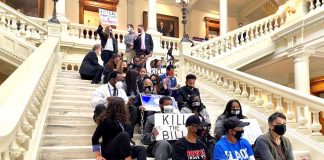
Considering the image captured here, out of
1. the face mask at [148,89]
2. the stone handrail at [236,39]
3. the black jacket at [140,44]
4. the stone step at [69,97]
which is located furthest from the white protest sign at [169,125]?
the stone handrail at [236,39]

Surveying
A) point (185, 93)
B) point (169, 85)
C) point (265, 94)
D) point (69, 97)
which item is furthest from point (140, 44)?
point (265, 94)

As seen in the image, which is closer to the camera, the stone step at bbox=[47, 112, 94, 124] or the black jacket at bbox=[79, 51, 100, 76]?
the stone step at bbox=[47, 112, 94, 124]

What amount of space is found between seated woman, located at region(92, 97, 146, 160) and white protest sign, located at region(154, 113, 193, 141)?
45.9 inches

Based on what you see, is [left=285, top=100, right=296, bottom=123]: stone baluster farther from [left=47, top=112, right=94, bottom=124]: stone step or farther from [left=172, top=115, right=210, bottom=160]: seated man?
[left=47, top=112, right=94, bottom=124]: stone step

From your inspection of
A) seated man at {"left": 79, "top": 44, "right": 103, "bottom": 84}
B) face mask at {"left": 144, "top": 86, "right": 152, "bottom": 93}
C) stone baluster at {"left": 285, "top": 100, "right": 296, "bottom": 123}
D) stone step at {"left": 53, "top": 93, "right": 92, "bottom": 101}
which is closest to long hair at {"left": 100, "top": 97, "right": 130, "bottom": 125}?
face mask at {"left": 144, "top": 86, "right": 152, "bottom": 93}

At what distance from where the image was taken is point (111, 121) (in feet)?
13.7

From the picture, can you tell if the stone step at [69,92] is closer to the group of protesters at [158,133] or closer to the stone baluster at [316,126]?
the group of protesters at [158,133]

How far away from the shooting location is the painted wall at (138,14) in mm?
18016

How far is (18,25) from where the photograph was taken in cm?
1134

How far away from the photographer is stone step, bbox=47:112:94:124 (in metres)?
6.02

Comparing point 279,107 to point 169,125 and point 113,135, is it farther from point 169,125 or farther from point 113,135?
point 113,135

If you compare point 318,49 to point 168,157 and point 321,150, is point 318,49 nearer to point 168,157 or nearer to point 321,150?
point 321,150

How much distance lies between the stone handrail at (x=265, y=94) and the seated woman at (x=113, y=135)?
364cm

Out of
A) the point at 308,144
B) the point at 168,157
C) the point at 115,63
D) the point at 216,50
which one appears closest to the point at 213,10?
the point at 216,50
